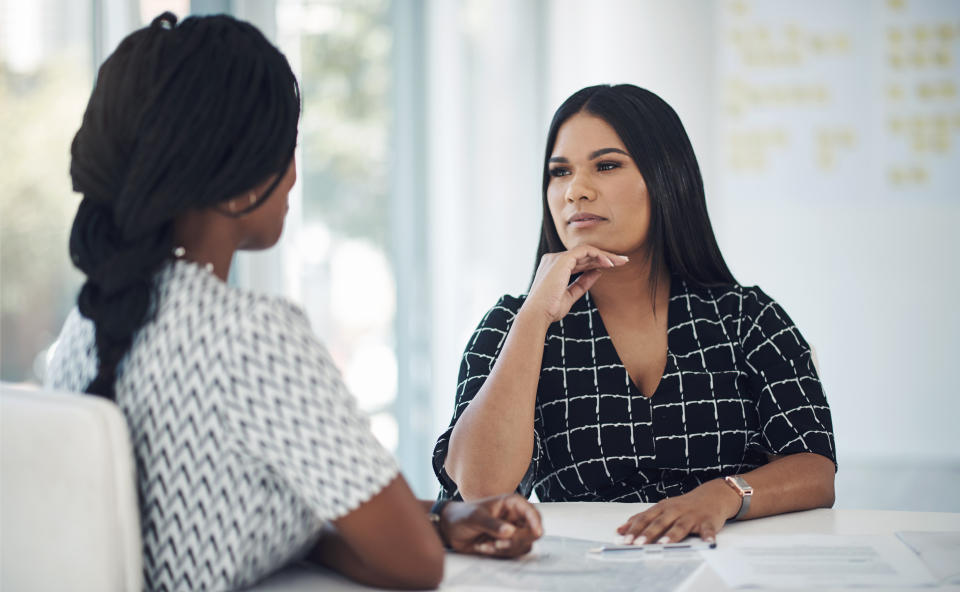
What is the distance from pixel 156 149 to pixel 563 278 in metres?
0.86

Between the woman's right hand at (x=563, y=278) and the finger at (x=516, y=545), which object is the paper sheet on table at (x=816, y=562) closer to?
the finger at (x=516, y=545)

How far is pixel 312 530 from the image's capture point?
1034 millimetres

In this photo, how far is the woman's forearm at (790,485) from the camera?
1.36 m

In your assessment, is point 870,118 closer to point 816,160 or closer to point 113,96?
point 816,160

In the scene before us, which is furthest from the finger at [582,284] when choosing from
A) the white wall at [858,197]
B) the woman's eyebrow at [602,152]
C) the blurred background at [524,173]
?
the white wall at [858,197]

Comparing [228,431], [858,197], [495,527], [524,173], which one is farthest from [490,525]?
[858,197]

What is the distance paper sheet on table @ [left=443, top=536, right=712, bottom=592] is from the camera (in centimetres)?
103

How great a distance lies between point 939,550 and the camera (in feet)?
3.80

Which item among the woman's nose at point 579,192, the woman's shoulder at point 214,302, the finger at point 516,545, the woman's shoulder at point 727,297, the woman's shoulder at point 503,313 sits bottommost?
the finger at point 516,545

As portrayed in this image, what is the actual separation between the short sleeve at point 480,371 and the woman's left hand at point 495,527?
47 cm

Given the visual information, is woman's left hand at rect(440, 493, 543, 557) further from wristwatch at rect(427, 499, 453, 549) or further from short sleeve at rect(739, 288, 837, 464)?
short sleeve at rect(739, 288, 837, 464)

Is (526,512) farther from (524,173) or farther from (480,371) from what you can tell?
(524,173)

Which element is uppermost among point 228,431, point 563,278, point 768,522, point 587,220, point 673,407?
point 587,220

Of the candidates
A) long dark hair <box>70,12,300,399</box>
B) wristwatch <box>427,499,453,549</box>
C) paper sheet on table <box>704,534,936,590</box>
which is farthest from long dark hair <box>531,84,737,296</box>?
long dark hair <box>70,12,300,399</box>
